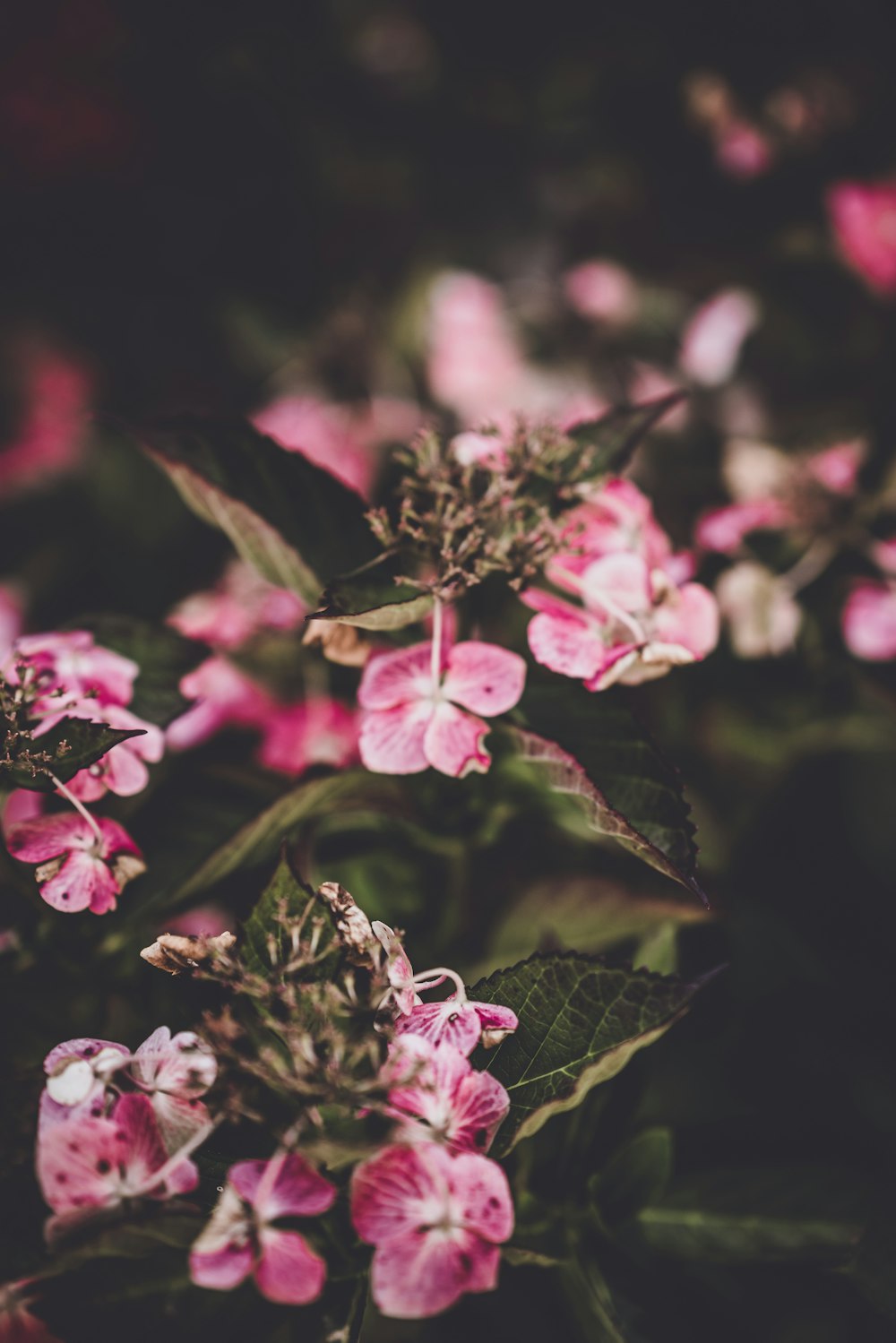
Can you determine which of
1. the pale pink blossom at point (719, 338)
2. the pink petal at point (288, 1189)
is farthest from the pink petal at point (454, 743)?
the pale pink blossom at point (719, 338)

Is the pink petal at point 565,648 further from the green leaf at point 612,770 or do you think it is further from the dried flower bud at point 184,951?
the dried flower bud at point 184,951

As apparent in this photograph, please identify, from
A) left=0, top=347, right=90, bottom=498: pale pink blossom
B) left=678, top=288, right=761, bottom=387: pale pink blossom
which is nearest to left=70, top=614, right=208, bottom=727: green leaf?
left=0, top=347, right=90, bottom=498: pale pink blossom

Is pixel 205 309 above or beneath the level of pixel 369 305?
beneath

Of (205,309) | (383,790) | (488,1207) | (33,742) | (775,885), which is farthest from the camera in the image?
(205,309)

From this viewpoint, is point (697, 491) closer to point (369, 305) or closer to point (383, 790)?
point (383, 790)

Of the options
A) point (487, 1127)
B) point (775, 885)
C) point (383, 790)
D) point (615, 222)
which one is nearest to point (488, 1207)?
point (487, 1127)

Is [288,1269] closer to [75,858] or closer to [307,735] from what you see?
[75,858]

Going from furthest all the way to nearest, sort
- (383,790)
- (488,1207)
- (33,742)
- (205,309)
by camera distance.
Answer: (205,309) → (383,790) → (33,742) → (488,1207)

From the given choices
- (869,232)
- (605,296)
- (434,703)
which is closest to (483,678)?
(434,703)
